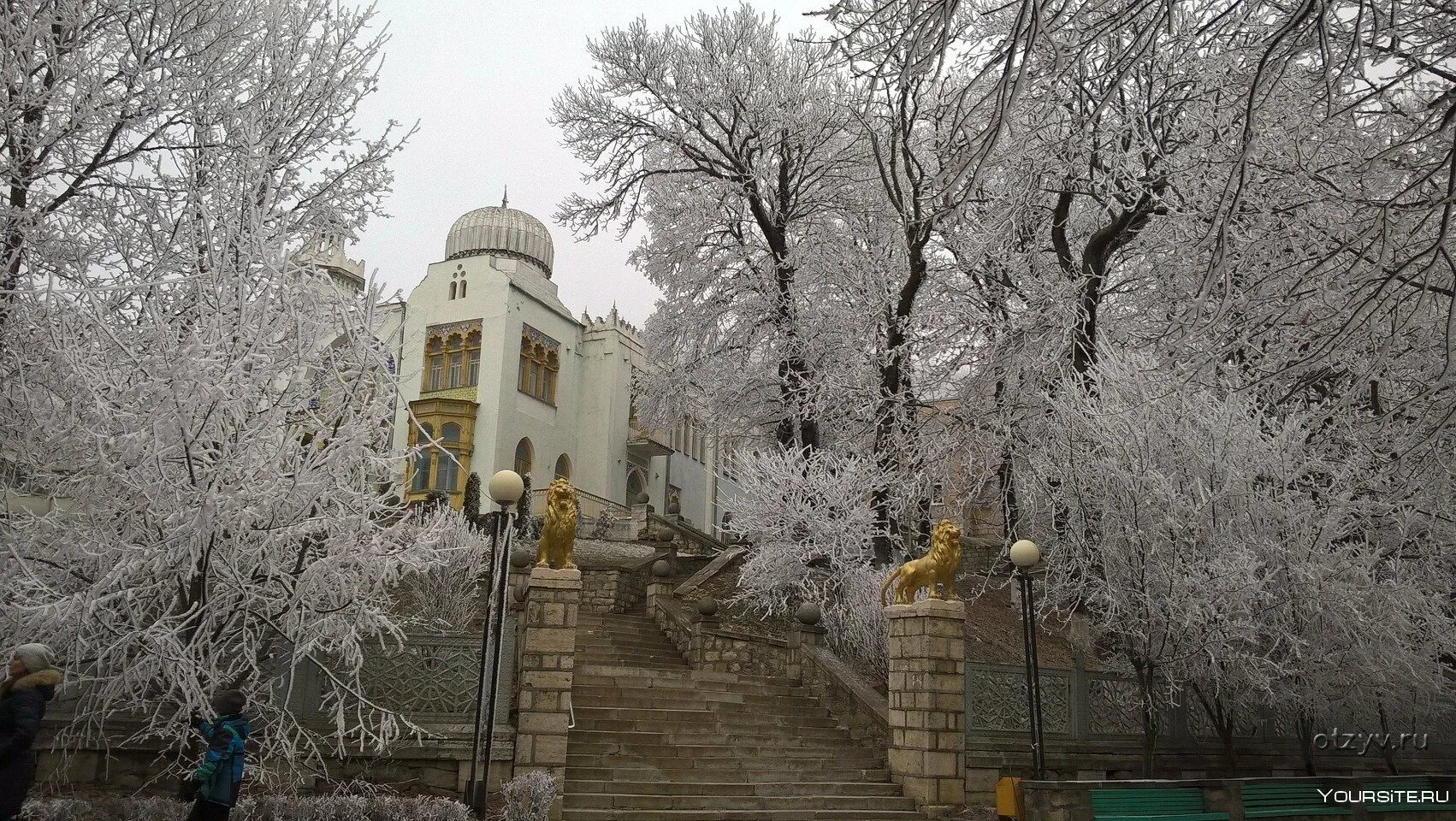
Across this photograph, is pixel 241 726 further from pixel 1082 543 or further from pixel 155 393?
pixel 1082 543

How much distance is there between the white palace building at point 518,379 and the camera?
114ft

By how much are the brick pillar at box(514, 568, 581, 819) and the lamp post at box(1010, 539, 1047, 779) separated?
16.5ft

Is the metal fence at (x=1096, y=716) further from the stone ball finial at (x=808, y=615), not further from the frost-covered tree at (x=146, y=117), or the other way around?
the frost-covered tree at (x=146, y=117)

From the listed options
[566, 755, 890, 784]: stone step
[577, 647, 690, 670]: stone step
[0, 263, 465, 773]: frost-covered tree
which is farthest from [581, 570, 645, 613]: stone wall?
[0, 263, 465, 773]: frost-covered tree

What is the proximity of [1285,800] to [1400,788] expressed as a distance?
201cm

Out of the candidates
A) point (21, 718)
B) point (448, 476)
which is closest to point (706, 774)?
point (21, 718)

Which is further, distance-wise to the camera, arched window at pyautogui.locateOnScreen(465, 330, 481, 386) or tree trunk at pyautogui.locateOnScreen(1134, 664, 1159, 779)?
arched window at pyautogui.locateOnScreen(465, 330, 481, 386)

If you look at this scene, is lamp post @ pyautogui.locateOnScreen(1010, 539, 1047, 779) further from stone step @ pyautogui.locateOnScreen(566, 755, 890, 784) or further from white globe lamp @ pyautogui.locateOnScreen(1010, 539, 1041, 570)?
stone step @ pyautogui.locateOnScreen(566, 755, 890, 784)

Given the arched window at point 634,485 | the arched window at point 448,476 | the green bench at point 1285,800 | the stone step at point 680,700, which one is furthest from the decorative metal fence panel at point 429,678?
the arched window at point 634,485

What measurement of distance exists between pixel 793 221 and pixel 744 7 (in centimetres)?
506

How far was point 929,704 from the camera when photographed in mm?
12570

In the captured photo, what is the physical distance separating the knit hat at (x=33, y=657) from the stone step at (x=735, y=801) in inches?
224

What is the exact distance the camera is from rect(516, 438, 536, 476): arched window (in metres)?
36.2

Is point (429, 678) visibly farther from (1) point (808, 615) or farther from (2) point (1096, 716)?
(2) point (1096, 716)
